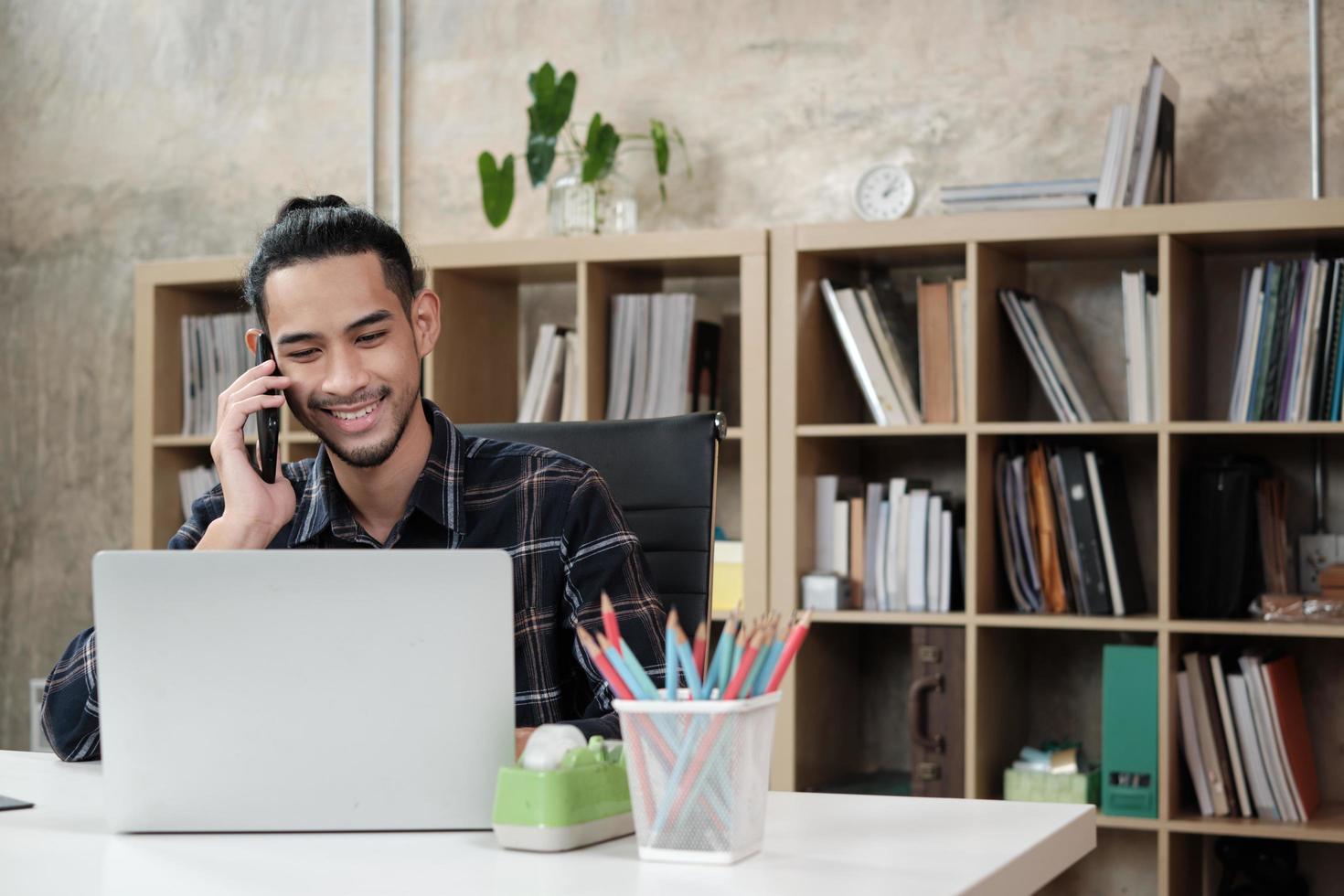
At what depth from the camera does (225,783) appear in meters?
1.12

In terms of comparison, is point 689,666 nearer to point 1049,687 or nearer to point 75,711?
point 75,711

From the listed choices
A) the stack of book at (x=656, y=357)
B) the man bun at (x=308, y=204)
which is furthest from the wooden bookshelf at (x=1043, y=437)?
the man bun at (x=308, y=204)

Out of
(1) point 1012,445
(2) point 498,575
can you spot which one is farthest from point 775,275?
(2) point 498,575

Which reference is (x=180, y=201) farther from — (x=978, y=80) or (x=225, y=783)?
(x=225, y=783)

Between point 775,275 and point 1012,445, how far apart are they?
0.58 m

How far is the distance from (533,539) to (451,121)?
220 cm

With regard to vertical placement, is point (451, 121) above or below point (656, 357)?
above

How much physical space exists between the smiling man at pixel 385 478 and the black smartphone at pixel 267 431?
0.7 inches

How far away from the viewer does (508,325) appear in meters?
3.56

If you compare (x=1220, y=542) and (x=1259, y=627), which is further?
(x=1220, y=542)

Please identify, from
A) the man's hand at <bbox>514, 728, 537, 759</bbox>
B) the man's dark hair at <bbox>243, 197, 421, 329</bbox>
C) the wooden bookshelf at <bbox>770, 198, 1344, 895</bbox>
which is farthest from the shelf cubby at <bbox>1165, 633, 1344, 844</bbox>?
the man's hand at <bbox>514, 728, 537, 759</bbox>

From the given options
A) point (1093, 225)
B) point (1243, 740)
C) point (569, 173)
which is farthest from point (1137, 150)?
point (569, 173)

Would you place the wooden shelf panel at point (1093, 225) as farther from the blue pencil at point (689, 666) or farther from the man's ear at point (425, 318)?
the blue pencil at point (689, 666)

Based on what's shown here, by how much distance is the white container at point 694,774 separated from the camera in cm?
104
